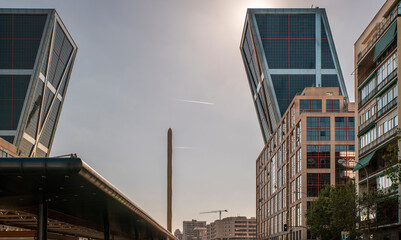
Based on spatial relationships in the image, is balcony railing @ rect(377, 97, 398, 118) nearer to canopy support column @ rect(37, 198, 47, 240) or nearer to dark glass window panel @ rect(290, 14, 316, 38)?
canopy support column @ rect(37, 198, 47, 240)

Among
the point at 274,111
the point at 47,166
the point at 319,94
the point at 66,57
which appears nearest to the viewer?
the point at 47,166

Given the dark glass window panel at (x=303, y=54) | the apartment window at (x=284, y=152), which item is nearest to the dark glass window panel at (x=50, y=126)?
the dark glass window panel at (x=303, y=54)

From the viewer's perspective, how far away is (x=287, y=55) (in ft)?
546

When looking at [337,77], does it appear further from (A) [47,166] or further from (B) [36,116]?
(A) [47,166]

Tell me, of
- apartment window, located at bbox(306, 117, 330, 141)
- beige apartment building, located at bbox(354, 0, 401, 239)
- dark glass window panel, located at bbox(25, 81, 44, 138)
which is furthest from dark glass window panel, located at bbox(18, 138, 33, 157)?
beige apartment building, located at bbox(354, 0, 401, 239)

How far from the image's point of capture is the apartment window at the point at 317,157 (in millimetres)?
109625

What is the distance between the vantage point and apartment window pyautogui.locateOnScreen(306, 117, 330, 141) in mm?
110688

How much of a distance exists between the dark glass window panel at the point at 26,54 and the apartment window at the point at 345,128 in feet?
307

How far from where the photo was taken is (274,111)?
155 metres

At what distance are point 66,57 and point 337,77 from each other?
88876mm

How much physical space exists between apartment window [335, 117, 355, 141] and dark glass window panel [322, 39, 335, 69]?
2213 inches

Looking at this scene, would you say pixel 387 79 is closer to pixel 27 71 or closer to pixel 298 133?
pixel 298 133

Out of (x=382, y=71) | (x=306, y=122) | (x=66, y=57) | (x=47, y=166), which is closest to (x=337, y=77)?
(x=306, y=122)

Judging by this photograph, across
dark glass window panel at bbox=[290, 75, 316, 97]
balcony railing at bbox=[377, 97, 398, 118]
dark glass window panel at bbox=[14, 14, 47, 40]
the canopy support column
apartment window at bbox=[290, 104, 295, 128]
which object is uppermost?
dark glass window panel at bbox=[14, 14, 47, 40]
